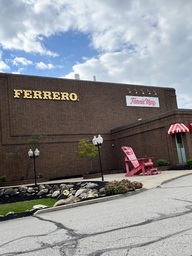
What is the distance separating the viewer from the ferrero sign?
2702 centimetres

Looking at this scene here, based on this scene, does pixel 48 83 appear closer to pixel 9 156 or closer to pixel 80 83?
pixel 80 83

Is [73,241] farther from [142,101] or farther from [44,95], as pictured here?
[142,101]

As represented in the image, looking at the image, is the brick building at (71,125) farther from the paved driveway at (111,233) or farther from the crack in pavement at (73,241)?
the crack in pavement at (73,241)

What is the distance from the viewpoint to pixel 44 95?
1112 inches

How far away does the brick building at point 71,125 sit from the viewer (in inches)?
965

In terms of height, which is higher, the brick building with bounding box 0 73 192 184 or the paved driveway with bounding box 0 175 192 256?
the brick building with bounding box 0 73 192 184

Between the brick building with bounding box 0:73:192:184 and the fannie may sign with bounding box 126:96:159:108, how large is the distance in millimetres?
161

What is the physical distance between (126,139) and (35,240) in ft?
Answer: 76.7

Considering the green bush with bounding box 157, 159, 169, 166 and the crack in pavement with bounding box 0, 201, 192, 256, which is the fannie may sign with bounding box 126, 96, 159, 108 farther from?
the crack in pavement with bounding box 0, 201, 192, 256

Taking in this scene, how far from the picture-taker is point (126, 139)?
28.9 metres

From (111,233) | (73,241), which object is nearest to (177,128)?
(111,233)

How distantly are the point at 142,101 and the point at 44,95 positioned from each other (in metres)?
12.5

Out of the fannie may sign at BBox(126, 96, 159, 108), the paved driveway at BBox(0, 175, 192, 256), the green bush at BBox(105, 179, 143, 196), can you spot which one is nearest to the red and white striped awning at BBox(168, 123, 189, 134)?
the green bush at BBox(105, 179, 143, 196)

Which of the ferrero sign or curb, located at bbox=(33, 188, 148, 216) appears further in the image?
the ferrero sign
